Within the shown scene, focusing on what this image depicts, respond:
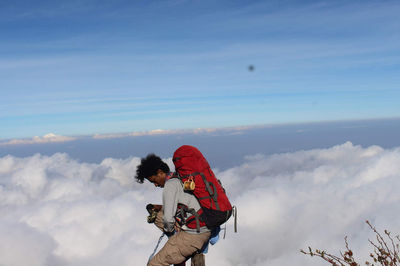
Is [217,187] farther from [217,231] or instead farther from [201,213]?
[217,231]

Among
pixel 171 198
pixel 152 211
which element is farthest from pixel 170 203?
pixel 152 211

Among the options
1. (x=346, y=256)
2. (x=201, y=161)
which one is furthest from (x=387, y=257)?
(x=201, y=161)

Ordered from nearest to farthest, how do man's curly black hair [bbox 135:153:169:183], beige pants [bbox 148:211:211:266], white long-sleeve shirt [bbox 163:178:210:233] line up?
white long-sleeve shirt [bbox 163:178:210:233] → man's curly black hair [bbox 135:153:169:183] → beige pants [bbox 148:211:211:266]

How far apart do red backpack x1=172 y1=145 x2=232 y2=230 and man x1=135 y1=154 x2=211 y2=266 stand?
4.9 inches

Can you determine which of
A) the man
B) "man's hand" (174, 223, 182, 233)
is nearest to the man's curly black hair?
the man

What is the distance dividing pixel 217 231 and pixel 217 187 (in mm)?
941

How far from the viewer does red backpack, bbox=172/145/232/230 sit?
5422 mm

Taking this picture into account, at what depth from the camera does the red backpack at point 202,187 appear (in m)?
5.42

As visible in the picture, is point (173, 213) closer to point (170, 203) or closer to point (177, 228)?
point (170, 203)

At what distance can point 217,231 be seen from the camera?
602cm

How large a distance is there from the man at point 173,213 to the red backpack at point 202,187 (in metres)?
0.12

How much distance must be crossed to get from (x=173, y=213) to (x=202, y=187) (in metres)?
0.59

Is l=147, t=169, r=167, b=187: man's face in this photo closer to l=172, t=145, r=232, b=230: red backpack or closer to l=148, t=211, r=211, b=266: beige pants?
l=172, t=145, r=232, b=230: red backpack

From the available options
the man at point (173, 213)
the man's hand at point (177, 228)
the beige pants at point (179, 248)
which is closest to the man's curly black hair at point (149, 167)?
the man at point (173, 213)
